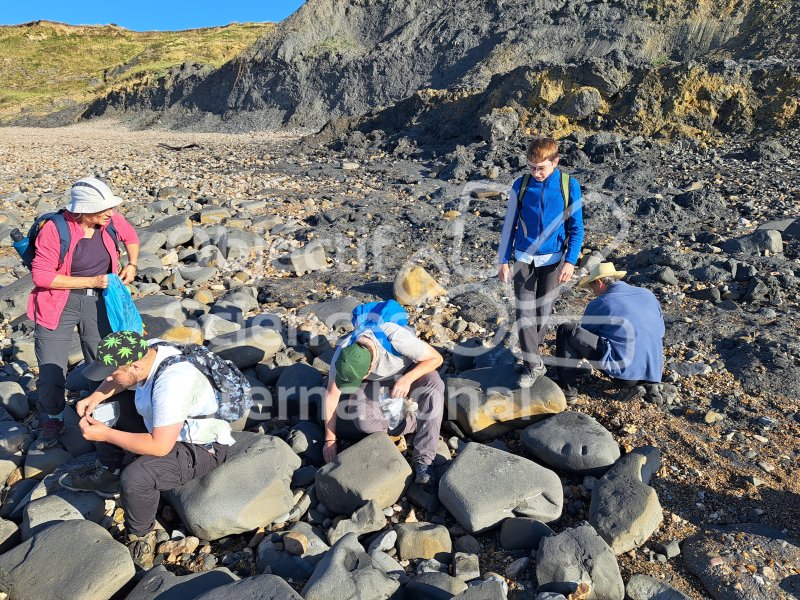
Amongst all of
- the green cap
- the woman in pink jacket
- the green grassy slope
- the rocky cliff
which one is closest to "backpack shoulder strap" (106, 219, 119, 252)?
the woman in pink jacket

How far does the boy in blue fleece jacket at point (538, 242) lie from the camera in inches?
153

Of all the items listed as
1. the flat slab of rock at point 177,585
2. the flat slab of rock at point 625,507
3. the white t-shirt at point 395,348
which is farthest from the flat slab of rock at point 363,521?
the flat slab of rock at point 625,507

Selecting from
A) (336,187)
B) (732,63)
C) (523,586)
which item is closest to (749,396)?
(523,586)

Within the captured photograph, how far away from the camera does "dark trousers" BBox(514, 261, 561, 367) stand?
13.5ft

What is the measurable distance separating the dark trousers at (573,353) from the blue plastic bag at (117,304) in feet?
9.62

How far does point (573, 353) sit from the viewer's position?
4328 mm

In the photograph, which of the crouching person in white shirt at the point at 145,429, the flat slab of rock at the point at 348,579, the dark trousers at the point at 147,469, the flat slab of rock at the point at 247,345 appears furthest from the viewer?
the flat slab of rock at the point at 247,345

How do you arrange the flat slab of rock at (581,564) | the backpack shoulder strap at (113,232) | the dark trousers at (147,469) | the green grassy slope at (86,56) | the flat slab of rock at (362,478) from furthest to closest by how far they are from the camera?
the green grassy slope at (86,56) < the backpack shoulder strap at (113,232) < the flat slab of rock at (362,478) < the dark trousers at (147,469) < the flat slab of rock at (581,564)

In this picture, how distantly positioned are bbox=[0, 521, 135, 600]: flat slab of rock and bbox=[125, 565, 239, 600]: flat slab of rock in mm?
143

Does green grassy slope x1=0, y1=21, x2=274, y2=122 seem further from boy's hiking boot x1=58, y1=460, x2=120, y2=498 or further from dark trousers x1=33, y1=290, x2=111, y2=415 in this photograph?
boy's hiking boot x1=58, y1=460, x2=120, y2=498

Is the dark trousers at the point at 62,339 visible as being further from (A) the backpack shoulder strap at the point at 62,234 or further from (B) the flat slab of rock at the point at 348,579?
(B) the flat slab of rock at the point at 348,579

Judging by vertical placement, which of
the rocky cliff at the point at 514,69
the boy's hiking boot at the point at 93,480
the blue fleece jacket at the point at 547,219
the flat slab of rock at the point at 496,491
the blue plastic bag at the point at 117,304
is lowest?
the flat slab of rock at the point at 496,491

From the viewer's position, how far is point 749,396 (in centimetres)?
417

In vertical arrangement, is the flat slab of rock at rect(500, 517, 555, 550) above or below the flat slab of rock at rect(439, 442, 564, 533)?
below
